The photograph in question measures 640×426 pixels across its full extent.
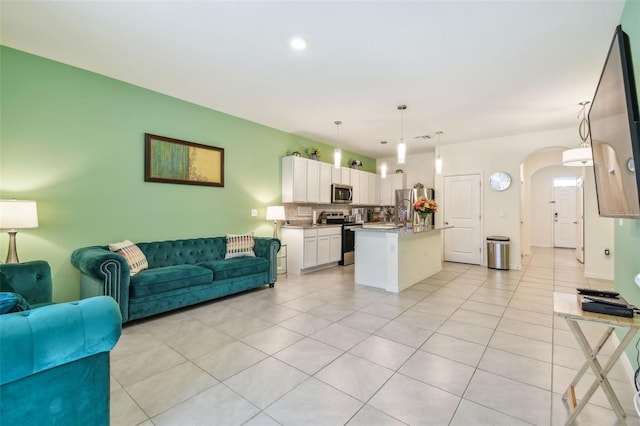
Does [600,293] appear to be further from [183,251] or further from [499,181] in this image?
[499,181]

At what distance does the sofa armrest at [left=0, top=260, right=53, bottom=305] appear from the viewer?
223 centimetres

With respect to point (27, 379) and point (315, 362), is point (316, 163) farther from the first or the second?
point (27, 379)

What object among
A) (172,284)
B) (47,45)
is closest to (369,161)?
(172,284)

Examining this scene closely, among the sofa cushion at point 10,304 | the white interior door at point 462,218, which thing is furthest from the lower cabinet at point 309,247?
the sofa cushion at point 10,304

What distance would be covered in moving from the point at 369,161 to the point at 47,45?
6.92 metres

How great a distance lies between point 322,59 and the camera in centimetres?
298

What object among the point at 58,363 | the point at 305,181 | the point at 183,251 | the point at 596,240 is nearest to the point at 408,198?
the point at 305,181

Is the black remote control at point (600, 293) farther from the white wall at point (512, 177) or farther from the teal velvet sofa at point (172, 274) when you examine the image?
the white wall at point (512, 177)

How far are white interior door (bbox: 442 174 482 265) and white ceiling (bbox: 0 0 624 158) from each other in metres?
2.25

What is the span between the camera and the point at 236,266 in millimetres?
3939

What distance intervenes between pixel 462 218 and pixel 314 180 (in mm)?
3537

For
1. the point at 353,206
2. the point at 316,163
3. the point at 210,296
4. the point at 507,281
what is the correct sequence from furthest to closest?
the point at 353,206
the point at 316,163
the point at 507,281
the point at 210,296

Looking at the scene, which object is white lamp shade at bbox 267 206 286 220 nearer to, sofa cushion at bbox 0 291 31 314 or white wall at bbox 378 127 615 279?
sofa cushion at bbox 0 291 31 314

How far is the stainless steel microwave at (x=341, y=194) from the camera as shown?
6.49 metres
